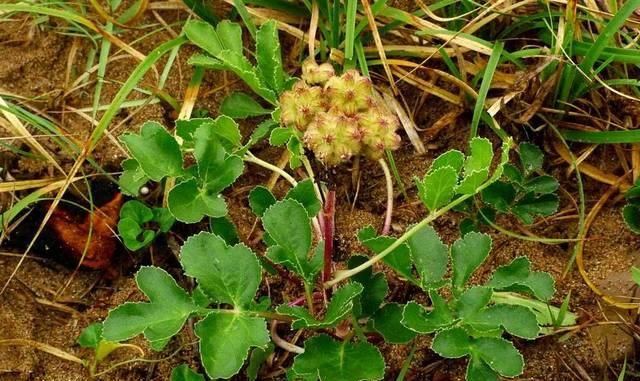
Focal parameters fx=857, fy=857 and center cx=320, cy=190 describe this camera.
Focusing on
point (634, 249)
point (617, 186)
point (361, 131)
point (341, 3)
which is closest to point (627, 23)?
point (617, 186)

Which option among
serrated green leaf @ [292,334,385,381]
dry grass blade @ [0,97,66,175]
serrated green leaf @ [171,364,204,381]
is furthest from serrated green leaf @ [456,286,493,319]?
dry grass blade @ [0,97,66,175]

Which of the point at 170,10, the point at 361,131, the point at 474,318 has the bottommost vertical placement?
the point at 474,318

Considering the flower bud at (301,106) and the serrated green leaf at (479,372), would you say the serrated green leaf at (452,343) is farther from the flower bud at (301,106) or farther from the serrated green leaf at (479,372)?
the flower bud at (301,106)

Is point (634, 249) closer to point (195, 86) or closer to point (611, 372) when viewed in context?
point (611, 372)

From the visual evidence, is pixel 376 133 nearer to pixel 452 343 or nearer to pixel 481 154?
pixel 481 154

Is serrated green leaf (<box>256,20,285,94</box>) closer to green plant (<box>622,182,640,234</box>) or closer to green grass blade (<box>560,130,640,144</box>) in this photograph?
green grass blade (<box>560,130,640,144</box>)

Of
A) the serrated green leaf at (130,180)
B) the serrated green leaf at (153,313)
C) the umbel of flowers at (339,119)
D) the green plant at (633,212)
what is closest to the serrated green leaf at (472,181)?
the umbel of flowers at (339,119)
